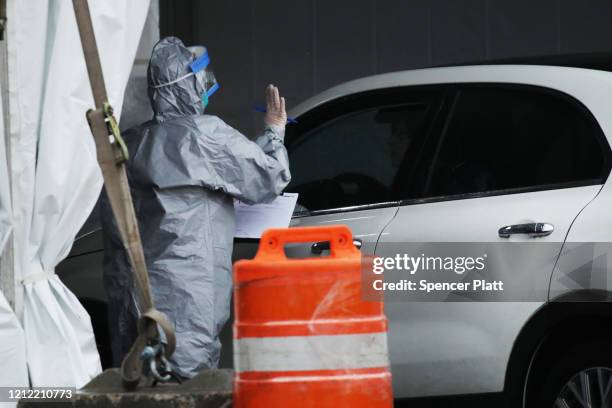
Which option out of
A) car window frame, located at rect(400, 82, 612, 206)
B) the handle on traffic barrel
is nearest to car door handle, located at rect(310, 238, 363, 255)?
car window frame, located at rect(400, 82, 612, 206)

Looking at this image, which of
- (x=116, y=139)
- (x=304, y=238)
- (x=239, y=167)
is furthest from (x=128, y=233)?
(x=239, y=167)

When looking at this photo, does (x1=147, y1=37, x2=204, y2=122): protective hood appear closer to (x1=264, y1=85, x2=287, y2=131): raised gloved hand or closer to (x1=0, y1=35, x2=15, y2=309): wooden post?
(x1=264, y1=85, x2=287, y2=131): raised gloved hand

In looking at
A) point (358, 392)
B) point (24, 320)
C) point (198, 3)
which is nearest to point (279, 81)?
point (198, 3)

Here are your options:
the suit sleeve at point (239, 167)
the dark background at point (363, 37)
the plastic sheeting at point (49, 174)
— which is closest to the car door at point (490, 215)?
the suit sleeve at point (239, 167)

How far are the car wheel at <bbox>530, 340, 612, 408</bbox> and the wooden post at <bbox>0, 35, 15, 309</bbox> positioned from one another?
2107 millimetres

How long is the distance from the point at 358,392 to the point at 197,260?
80.2 inches

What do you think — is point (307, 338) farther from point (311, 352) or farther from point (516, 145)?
point (516, 145)

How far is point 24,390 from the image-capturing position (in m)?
4.90

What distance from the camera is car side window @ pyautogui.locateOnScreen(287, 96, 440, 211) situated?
6074 millimetres

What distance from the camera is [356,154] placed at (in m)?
6.27

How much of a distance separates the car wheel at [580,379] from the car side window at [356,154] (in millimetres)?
1050

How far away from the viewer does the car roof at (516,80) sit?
5383 millimetres

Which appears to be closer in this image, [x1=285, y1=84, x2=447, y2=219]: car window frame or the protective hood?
the protective hood

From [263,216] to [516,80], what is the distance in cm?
120
